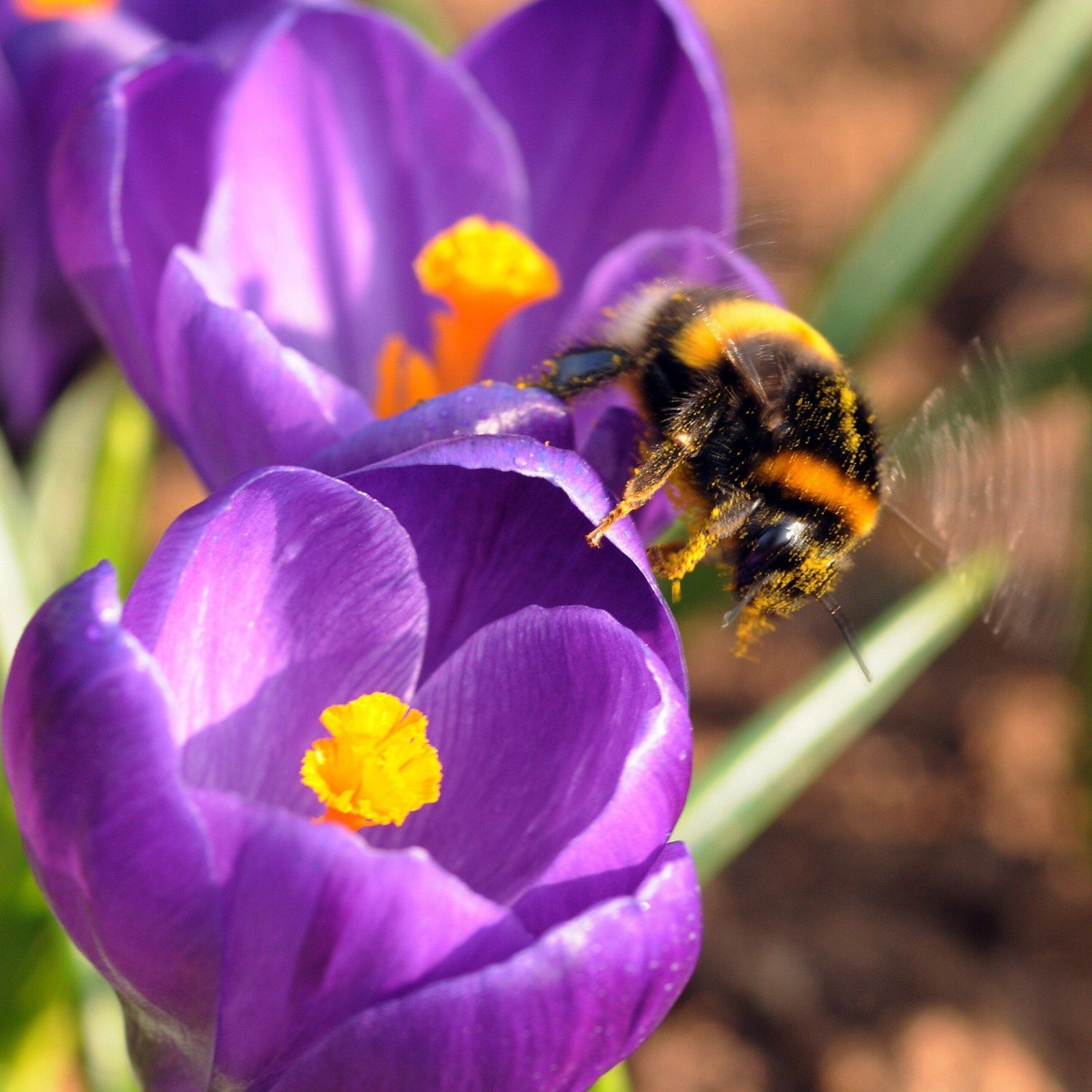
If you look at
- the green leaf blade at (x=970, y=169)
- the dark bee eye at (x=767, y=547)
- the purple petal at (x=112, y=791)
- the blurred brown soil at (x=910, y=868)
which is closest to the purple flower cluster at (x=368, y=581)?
the purple petal at (x=112, y=791)

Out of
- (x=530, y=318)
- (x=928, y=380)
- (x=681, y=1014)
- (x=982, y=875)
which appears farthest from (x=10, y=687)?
(x=928, y=380)

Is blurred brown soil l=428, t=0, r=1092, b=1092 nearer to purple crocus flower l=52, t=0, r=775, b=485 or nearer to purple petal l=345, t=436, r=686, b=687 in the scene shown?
purple crocus flower l=52, t=0, r=775, b=485

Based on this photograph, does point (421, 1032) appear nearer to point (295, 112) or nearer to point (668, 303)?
point (668, 303)

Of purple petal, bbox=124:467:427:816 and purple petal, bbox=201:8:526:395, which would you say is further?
purple petal, bbox=201:8:526:395

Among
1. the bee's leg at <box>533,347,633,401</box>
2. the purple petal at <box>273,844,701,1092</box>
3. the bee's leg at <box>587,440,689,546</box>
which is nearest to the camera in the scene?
the purple petal at <box>273,844,701,1092</box>

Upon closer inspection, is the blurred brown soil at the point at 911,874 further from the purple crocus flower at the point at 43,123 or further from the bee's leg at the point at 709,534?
the purple crocus flower at the point at 43,123

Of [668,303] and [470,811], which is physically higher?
[668,303]

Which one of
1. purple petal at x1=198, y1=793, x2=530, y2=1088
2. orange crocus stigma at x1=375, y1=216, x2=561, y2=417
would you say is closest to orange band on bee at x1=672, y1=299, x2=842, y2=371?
orange crocus stigma at x1=375, y1=216, x2=561, y2=417
